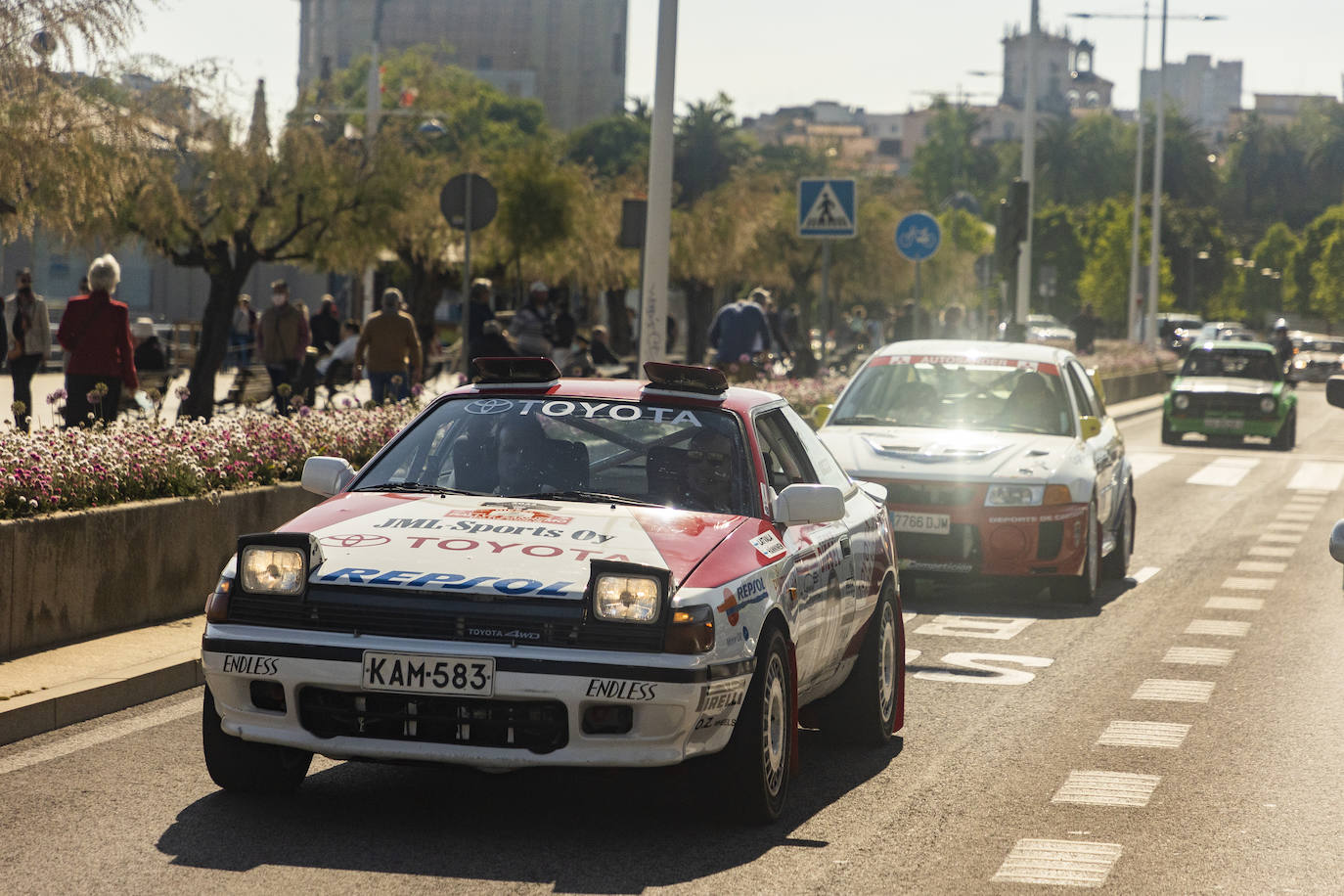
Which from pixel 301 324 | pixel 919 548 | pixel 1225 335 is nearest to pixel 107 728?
pixel 919 548

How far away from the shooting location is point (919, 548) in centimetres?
1231

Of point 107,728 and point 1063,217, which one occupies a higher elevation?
point 1063,217

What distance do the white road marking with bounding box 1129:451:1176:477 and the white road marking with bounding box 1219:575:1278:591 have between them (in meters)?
10.6

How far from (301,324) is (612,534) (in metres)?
19.3

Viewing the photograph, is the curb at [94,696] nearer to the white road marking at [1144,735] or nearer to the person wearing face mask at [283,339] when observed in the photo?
the white road marking at [1144,735]

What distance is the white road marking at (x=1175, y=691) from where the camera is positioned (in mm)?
9086

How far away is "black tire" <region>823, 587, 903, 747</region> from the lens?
7.64 m

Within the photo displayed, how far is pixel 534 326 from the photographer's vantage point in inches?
942

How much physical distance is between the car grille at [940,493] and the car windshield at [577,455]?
540cm

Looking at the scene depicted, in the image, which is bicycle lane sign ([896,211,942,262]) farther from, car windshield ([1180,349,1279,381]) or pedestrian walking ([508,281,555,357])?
car windshield ([1180,349,1279,381])

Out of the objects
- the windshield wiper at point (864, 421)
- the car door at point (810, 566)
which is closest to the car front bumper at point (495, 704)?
the car door at point (810, 566)

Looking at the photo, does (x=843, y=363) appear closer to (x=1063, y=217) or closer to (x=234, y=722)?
(x=234, y=722)

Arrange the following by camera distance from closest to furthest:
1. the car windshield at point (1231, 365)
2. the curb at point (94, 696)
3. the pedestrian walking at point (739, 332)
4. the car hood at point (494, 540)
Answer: the car hood at point (494, 540) < the curb at point (94, 696) < the pedestrian walking at point (739, 332) < the car windshield at point (1231, 365)

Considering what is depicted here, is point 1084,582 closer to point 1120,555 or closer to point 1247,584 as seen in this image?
point 1120,555
